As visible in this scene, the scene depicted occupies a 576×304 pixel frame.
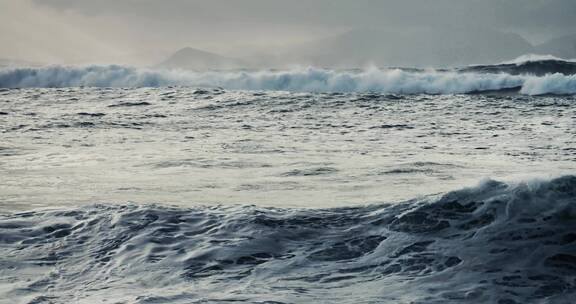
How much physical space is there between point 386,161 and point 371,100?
12625mm

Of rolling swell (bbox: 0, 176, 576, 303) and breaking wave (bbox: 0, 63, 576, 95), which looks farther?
breaking wave (bbox: 0, 63, 576, 95)

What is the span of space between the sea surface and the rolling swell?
18 mm

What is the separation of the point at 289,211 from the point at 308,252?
126cm

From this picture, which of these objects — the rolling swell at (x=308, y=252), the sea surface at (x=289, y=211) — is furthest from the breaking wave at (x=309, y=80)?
the rolling swell at (x=308, y=252)

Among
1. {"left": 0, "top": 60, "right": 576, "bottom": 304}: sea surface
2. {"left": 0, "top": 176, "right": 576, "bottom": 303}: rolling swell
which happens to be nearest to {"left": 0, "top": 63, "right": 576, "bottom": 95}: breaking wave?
{"left": 0, "top": 60, "right": 576, "bottom": 304}: sea surface

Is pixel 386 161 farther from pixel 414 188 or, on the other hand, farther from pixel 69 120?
pixel 69 120

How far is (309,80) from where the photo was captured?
29.9 metres

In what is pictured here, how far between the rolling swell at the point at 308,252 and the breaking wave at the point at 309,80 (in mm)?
21006

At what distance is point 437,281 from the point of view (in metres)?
5.02

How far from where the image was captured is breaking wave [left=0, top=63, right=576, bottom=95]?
27547 mm

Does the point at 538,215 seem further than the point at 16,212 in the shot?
No

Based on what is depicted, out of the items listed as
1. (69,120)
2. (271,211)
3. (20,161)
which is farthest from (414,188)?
(69,120)

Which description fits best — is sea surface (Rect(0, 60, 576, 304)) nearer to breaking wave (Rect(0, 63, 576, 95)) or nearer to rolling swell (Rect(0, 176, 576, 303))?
rolling swell (Rect(0, 176, 576, 303))

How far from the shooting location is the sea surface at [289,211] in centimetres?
502
